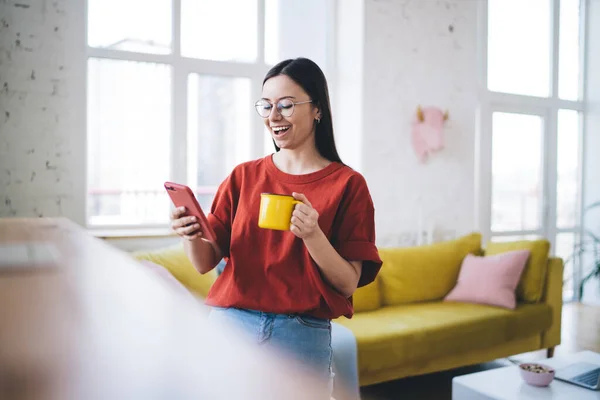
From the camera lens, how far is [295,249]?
45.1 inches

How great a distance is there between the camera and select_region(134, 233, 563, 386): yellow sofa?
2.65 meters

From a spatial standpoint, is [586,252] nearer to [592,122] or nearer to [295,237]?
[592,122]

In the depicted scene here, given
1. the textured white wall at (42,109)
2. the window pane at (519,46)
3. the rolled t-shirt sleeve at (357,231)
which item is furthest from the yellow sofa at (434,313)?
the window pane at (519,46)

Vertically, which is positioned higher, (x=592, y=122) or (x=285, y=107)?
(x=592, y=122)

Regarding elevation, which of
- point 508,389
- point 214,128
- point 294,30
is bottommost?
point 508,389

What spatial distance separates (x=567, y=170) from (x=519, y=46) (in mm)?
1404

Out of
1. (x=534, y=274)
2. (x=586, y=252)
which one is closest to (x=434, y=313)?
(x=534, y=274)

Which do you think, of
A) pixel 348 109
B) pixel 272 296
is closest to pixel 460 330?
pixel 348 109

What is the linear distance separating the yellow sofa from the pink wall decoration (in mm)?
764

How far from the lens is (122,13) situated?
323cm

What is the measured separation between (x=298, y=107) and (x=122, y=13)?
2.51 m

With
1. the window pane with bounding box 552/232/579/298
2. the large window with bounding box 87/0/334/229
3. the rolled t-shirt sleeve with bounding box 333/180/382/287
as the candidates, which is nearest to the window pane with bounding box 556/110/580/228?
the window pane with bounding box 552/232/579/298

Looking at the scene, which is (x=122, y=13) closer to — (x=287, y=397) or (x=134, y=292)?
(x=134, y=292)

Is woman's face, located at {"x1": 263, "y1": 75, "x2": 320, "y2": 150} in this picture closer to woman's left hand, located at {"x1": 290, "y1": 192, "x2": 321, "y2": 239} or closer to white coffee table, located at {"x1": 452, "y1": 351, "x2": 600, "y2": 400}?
woman's left hand, located at {"x1": 290, "y1": 192, "x2": 321, "y2": 239}
